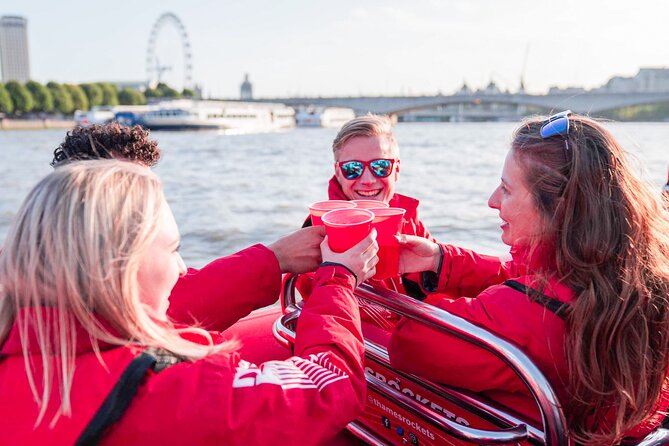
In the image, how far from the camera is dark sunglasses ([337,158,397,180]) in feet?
7.43

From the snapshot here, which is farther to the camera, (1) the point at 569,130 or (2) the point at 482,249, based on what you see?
(2) the point at 482,249

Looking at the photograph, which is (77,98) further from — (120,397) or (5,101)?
(120,397)

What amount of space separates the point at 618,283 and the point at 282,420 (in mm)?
798

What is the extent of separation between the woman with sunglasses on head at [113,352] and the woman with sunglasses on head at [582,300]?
453 millimetres

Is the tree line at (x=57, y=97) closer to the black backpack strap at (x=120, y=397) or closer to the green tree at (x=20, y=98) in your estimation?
the green tree at (x=20, y=98)

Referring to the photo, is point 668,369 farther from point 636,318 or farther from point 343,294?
point 343,294

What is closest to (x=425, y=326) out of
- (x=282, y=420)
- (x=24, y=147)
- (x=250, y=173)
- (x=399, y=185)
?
(x=282, y=420)

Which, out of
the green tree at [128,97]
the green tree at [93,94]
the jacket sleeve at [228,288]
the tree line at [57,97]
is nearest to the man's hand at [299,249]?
the jacket sleeve at [228,288]

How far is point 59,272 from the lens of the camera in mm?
931

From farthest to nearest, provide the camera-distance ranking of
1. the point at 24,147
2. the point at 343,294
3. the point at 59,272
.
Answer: the point at 24,147, the point at 343,294, the point at 59,272

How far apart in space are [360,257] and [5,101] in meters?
55.8

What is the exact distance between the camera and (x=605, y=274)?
4.38 ft

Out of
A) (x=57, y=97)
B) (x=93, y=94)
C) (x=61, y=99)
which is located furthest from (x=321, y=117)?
(x=57, y=97)

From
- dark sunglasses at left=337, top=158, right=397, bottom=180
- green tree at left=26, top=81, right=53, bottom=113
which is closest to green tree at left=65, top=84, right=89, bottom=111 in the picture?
green tree at left=26, top=81, right=53, bottom=113
